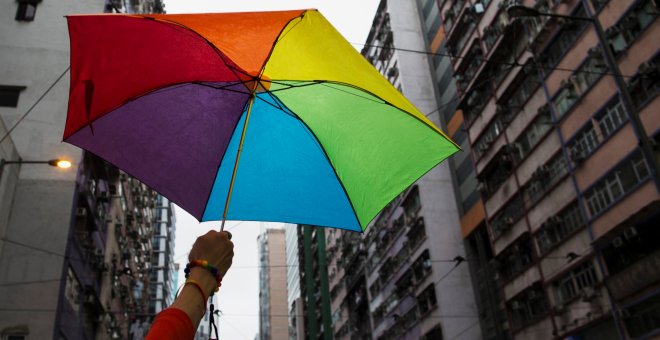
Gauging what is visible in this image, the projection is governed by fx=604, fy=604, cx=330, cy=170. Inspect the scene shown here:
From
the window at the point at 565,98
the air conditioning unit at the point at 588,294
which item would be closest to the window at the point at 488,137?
the window at the point at 565,98

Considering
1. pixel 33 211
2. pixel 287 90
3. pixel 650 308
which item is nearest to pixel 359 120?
pixel 287 90

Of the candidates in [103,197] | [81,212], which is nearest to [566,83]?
[81,212]

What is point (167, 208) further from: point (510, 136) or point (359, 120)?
point (359, 120)

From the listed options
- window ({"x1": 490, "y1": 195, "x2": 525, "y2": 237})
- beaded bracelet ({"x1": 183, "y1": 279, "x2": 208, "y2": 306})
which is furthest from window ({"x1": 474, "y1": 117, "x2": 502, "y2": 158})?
beaded bracelet ({"x1": 183, "y1": 279, "x2": 208, "y2": 306})

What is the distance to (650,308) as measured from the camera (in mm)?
22062

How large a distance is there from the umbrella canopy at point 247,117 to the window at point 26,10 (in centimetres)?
3084

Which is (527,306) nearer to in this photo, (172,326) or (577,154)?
(577,154)

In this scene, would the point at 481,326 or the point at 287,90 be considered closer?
the point at 287,90

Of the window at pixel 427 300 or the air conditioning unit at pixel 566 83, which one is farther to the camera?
the window at pixel 427 300

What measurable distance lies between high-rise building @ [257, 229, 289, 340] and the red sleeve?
5226 inches

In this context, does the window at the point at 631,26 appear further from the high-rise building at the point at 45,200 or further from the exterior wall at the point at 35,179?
the exterior wall at the point at 35,179

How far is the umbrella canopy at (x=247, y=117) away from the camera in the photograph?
3957 millimetres

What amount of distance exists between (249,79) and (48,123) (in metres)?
26.9

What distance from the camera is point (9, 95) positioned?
92.7 feet
